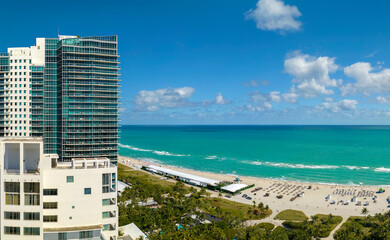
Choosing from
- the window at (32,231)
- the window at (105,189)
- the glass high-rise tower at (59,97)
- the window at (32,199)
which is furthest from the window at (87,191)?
the glass high-rise tower at (59,97)

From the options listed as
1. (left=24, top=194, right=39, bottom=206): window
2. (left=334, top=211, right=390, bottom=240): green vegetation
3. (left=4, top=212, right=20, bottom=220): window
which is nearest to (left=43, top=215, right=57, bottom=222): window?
(left=24, top=194, right=39, bottom=206): window

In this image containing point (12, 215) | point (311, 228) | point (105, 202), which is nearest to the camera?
point (12, 215)

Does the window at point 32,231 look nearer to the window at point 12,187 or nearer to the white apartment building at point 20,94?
the window at point 12,187

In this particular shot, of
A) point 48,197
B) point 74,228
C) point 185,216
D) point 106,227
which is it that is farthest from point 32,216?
point 185,216

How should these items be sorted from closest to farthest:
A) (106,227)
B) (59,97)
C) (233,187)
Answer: (106,227), (59,97), (233,187)

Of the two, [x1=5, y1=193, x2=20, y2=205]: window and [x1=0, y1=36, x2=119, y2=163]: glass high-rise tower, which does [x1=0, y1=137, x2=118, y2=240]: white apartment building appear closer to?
[x1=5, y1=193, x2=20, y2=205]: window

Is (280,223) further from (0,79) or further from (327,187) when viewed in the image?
(0,79)

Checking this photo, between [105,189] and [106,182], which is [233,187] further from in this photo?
[106,182]
